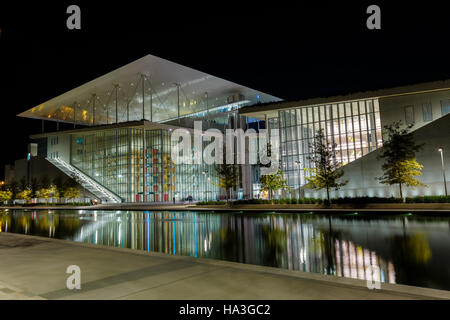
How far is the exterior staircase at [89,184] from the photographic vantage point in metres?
58.0

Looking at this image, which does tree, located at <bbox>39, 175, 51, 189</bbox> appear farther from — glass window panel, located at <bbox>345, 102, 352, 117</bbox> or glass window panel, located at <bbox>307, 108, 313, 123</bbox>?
glass window panel, located at <bbox>345, 102, 352, 117</bbox>

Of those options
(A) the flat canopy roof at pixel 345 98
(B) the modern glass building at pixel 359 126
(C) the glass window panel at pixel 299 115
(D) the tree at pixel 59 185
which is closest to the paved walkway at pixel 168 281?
(B) the modern glass building at pixel 359 126

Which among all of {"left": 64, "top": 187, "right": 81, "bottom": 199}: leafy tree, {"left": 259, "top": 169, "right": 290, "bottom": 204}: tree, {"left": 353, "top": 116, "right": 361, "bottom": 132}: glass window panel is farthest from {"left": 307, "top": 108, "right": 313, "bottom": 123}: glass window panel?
{"left": 64, "top": 187, "right": 81, "bottom": 199}: leafy tree

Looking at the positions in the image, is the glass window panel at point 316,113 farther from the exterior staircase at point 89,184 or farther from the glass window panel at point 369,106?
the exterior staircase at point 89,184

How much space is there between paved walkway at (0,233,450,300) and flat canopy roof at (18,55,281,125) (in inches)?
1494

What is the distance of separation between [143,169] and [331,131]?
1303 inches

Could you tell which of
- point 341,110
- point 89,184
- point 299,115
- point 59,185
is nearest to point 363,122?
point 341,110

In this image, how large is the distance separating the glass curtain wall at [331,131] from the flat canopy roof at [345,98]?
1286 mm

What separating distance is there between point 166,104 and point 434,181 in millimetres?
46924

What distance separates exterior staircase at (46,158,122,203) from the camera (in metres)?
58.0

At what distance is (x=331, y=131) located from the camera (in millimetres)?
40094

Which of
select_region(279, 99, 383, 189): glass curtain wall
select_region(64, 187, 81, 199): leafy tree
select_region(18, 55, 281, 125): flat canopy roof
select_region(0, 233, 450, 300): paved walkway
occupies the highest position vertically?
select_region(18, 55, 281, 125): flat canopy roof

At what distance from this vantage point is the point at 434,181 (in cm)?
2927
